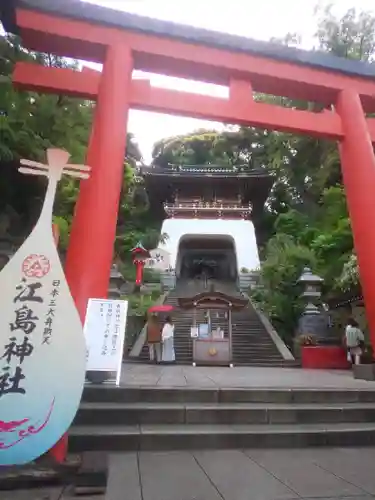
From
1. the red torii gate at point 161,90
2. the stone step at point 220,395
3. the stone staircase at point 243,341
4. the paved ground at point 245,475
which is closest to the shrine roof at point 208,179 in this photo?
the stone staircase at point 243,341

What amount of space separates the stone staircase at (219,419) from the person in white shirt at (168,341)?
530cm

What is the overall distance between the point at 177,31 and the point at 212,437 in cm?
479

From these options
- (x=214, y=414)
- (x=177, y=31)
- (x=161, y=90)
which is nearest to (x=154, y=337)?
(x=214, y=414)

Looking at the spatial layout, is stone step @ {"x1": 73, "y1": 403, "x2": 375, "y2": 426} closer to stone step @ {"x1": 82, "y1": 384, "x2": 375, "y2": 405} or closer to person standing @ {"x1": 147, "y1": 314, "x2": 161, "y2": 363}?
stone step @ {"x1": 82, "y1": 384, "x2": 375, "y2": 405}

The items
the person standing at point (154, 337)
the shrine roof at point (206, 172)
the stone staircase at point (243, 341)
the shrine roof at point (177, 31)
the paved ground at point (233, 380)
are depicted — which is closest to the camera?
the shrine roof at point (177, 31)

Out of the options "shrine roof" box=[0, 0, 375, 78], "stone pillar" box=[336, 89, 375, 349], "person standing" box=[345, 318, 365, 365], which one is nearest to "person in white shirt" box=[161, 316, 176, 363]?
"person standing" box=[345, 318, 365, 365]

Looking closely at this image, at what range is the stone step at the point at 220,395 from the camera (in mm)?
4676

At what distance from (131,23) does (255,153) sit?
1045 inches

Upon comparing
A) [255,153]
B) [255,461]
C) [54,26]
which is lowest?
[255,461]

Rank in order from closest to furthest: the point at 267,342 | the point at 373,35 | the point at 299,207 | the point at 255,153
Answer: the point at 267,342
the point at 373,35
the point at 299,207
the point at 255,153

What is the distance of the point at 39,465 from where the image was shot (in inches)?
117

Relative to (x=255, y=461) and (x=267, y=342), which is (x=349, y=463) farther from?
(x=267, y=342)

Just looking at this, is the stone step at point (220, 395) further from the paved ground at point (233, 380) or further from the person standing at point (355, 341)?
the person standing at point (355, 341)

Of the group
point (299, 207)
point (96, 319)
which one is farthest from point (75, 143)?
point (299, 207)
